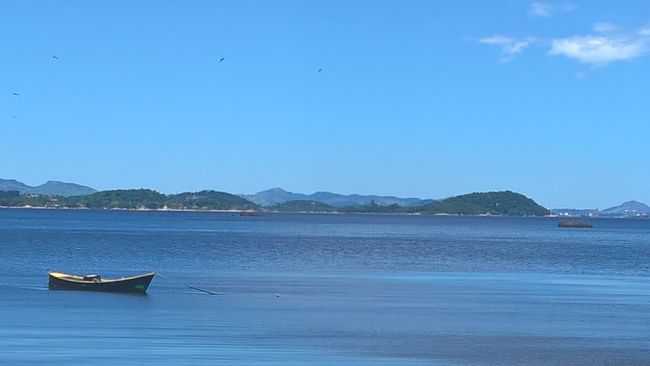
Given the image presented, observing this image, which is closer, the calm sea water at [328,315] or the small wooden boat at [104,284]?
the calm sea water at [328,315]

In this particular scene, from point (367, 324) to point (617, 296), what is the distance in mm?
19903

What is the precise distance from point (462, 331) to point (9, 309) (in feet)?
53.9

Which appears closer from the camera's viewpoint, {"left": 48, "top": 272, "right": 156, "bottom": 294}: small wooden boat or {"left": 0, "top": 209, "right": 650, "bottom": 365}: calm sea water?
{"left": 0, "top": 209, "right": 650, "bottom": 365}: calm sea water

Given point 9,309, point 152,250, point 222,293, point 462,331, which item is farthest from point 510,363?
point 152,250

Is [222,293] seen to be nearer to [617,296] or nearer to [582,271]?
[617,296]

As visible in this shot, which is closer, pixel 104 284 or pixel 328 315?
pixel 328 315

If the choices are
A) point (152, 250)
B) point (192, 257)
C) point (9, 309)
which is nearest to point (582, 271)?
point (192, 257)

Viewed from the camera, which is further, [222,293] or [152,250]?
[152,250]

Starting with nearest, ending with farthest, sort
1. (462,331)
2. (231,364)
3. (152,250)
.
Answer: (231,364), (462,331), (152,250)

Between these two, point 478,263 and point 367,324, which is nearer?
point 367,324

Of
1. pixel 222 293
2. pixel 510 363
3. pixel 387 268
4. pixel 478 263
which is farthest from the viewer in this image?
pixel 478 263

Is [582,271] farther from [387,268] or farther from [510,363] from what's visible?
[510,363]

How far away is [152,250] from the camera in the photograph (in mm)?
103062

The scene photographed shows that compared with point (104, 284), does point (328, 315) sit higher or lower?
lower
